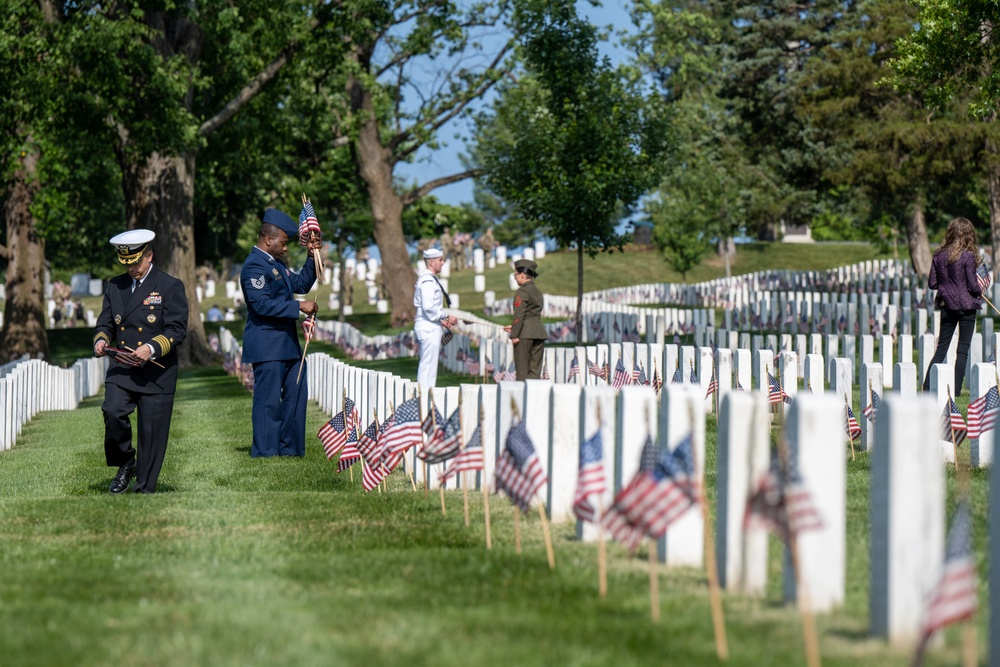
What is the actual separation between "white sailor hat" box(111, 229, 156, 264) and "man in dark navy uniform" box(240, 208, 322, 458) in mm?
2101

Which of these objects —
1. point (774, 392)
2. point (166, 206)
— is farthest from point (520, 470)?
point (166, 206)

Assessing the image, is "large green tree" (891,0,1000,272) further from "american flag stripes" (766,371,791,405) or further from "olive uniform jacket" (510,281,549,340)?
"american flag stripes" (766,371,791,405)

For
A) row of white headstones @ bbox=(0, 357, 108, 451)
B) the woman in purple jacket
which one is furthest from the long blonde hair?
row of white headstones @ bbox=(0, 357, 108, 451)

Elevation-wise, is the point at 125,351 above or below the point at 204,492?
above

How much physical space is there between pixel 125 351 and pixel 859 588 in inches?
247

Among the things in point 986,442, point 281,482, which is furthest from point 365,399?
point 986,442

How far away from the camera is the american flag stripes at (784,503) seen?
15.3 ft

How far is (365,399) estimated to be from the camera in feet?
43.0

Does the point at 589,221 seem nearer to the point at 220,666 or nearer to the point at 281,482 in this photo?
the point at 281,482

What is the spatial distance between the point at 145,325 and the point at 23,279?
81.5 ft

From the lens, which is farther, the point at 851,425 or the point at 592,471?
the point at 851,425

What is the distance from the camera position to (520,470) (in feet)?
22.5

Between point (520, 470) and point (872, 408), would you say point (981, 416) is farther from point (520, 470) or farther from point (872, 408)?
point (520, 470)

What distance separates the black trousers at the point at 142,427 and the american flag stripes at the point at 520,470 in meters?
4.50
